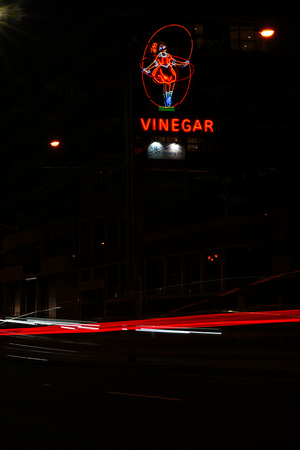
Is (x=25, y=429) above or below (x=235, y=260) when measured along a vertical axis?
below

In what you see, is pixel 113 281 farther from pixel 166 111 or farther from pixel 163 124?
pixel 166 111

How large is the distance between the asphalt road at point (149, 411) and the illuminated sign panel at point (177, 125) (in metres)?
25.9

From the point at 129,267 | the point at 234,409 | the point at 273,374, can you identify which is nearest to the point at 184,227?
the point at 129,267

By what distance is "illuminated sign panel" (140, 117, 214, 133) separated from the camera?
4116 cm

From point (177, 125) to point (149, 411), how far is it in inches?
1281

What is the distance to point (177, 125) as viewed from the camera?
138 ft

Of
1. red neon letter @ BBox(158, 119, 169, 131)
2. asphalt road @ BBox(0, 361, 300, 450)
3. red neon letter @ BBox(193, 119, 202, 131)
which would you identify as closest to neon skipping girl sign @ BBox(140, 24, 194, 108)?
red neon letter @ BBox(158, 119, 169, 131)

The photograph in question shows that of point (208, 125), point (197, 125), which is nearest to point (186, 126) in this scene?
point (197, 125)

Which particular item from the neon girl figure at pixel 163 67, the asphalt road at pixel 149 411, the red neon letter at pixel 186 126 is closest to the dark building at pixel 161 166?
the red neon letter at pixel 186 126

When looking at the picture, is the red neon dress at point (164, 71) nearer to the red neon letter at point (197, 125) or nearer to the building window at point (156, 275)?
the red neon letter at point (197, 125)

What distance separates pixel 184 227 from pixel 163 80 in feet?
30.7

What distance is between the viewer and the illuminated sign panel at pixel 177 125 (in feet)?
135

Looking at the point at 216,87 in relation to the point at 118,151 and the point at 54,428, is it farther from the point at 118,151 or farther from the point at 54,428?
the point at 54,428

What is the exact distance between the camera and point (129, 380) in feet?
50.9
